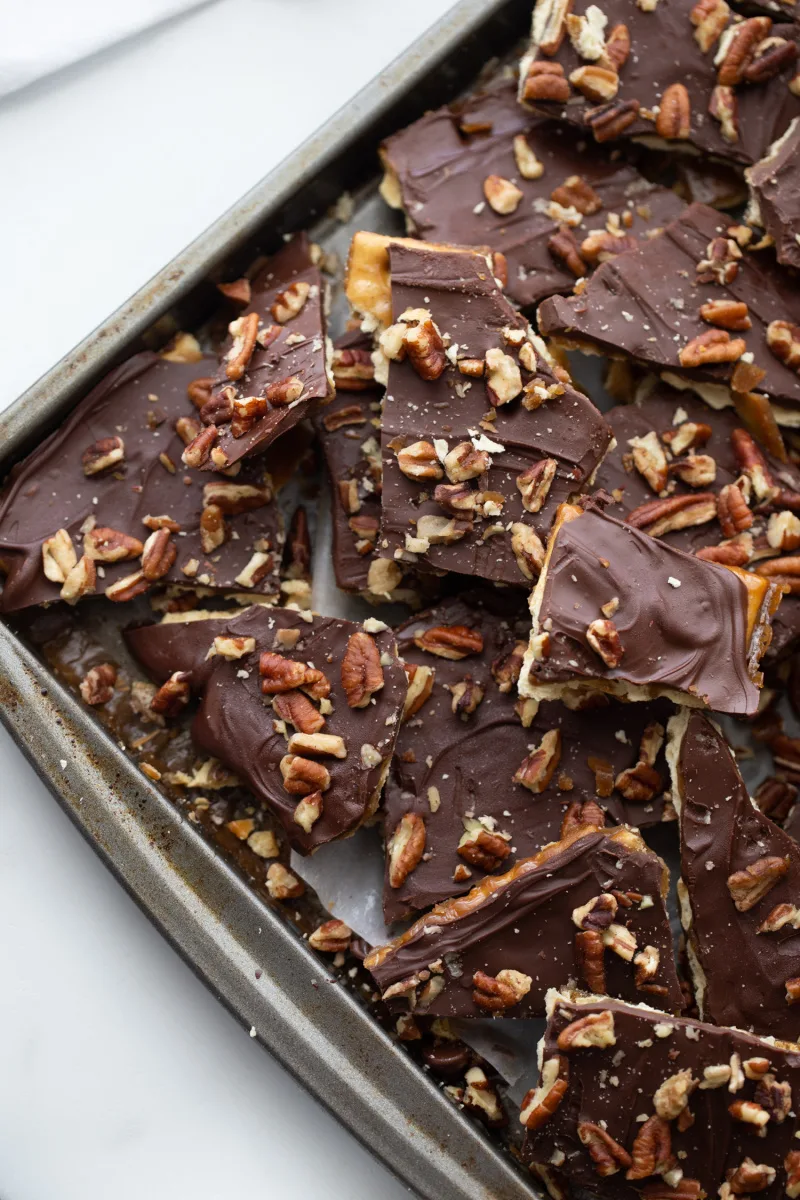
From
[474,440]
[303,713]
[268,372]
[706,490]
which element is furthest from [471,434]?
[303,713]

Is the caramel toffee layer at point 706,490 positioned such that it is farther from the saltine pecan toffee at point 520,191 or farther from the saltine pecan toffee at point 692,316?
the saltine pecan toffee at point 520,191

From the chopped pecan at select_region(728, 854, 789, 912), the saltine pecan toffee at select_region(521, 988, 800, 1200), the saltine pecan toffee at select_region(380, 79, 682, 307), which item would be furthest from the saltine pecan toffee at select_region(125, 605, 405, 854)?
the saltine pecan toffee at select_region(380, 79, 682, 307)

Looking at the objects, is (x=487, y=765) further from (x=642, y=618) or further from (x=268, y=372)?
(x=268, y=372)

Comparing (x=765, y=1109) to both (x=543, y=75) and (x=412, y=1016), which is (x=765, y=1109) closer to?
(x=412, y=1016)

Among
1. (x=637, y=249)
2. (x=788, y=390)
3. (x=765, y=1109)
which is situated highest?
(x=637, y=249)

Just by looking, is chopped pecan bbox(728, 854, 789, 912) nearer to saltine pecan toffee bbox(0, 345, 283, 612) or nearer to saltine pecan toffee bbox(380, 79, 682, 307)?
saltine pecan toffee bbox(0, 345, 283, 612)

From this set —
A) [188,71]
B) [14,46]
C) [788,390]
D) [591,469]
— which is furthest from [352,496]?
[14,46]

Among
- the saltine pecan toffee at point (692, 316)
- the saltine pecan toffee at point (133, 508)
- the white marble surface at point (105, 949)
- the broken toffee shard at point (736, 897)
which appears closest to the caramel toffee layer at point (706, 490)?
the saltine pecan toffee at point (692, 316)
